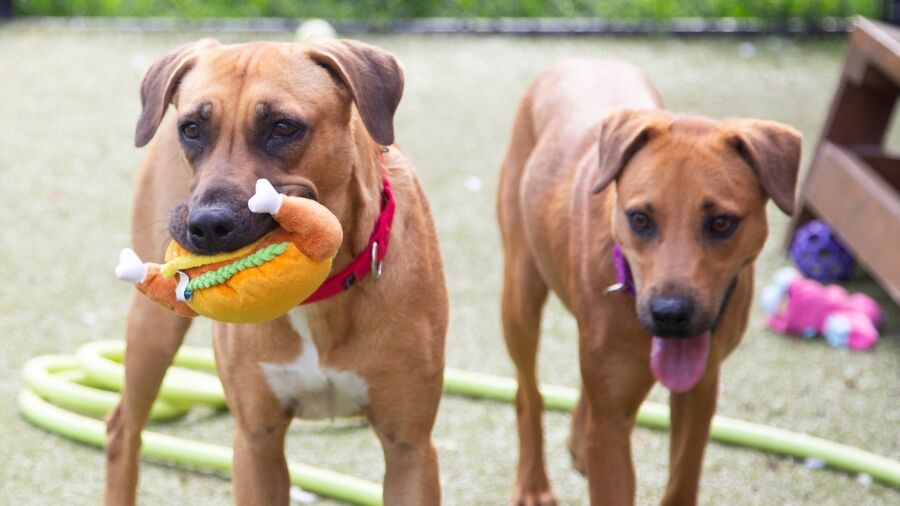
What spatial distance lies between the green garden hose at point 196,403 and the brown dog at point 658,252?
2.54ft

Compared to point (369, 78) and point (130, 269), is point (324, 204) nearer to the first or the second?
point (369, 78)

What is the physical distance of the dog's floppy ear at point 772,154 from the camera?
400 centimetres

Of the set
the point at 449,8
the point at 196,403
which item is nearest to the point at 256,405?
the point at 196,403

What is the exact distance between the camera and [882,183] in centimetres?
679

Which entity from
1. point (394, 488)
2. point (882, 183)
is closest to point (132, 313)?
point (394, 488)

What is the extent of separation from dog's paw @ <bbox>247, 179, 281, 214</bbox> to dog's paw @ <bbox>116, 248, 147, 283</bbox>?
0.34m

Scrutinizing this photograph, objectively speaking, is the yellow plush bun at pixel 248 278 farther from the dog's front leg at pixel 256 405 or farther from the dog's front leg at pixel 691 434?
the dog's front leg at pixel 691 434

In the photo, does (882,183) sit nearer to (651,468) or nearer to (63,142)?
(651,468)

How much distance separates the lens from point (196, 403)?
5.58 meters

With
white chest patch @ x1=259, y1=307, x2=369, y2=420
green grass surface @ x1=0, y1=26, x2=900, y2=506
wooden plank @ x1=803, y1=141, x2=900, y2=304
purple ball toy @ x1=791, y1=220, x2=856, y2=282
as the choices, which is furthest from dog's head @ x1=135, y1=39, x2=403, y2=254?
purple ball toy @ x1=791, y1=220, x2=856, y2=282

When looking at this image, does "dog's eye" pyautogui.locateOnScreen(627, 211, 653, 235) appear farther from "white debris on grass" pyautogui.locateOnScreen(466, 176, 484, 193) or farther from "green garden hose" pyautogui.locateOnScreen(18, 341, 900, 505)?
"white debris on grass" pyautogui.locateOnScreen(466, 176, 484, 193)

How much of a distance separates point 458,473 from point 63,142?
514 cm

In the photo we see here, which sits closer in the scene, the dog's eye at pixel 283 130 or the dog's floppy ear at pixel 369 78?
the dog's eye at pixel 283 130

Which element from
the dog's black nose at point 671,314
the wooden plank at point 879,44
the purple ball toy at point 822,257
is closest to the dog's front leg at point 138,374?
the dog's black nose at point 671,314
